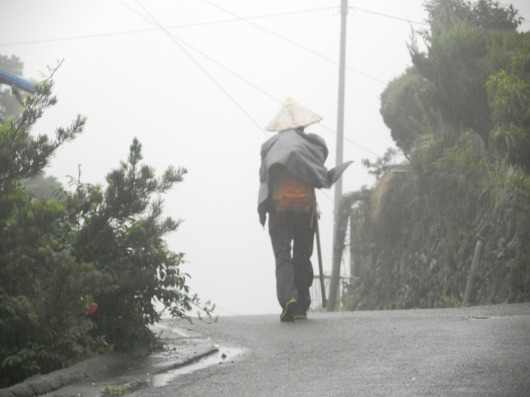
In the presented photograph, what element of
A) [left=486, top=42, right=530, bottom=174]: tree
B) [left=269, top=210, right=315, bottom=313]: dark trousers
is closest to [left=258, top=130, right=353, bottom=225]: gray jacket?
[left=269, top=210, right=315, bottom=313]: dark trousers

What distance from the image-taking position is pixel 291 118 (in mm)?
11164

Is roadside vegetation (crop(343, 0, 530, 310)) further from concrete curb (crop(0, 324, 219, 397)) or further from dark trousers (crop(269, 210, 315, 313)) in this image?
concrete curb (crop(0, 324, 219, 397))

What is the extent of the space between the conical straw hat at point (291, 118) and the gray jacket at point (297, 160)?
7cm

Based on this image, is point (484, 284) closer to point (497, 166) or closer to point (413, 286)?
point (497, 166)

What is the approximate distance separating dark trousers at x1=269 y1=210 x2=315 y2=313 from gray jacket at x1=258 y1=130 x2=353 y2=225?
0.25 m

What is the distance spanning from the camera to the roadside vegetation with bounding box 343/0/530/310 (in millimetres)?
12938

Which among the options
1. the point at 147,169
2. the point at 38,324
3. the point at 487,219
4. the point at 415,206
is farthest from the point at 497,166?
the point at 38,324

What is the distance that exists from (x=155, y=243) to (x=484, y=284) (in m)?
7.31

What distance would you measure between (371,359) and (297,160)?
419 cm

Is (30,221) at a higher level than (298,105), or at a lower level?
lower

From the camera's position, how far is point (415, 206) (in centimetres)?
1711

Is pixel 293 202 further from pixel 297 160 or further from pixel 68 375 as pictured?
pixel 68 375

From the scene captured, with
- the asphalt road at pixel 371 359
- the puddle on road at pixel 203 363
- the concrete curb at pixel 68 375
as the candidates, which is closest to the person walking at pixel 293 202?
the asphalt road at pixel 371 359

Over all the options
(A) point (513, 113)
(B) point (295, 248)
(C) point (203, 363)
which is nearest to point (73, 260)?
(C) point (203, 363)
